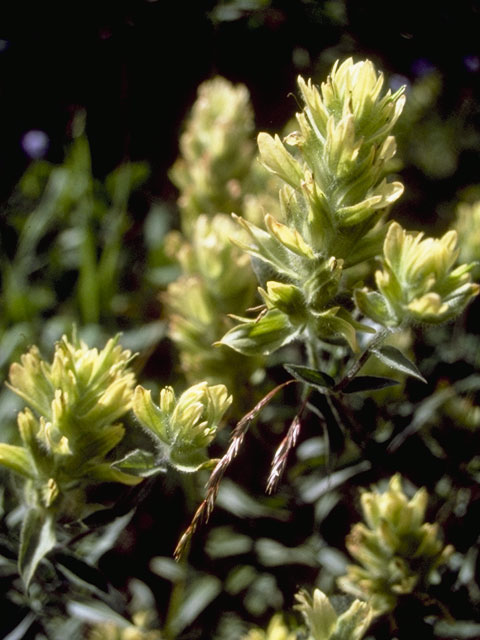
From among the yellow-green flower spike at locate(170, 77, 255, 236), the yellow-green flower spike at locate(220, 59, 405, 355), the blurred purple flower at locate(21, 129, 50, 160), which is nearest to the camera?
the yellow-green flower spike at locate(220, 59, 405, 355)

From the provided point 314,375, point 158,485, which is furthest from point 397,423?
point 158,485

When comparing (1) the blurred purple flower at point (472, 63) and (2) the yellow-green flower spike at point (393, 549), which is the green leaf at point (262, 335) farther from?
(1) the blurred purple flower at point (472, 63)

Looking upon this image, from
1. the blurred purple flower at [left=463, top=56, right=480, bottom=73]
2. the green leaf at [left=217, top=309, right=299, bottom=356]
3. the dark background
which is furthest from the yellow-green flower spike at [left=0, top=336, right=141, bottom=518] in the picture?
the blurred purple flower at [left=463, top=56, right=480, bottom=73]

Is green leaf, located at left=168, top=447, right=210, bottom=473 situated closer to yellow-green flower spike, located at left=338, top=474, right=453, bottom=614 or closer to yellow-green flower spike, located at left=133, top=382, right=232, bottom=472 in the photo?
yellow-green flower spike, located at left=133, top=382, right=232, bottom=472

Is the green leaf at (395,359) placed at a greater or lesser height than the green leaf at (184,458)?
greater

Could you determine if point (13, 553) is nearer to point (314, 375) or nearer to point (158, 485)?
point (314, 375)

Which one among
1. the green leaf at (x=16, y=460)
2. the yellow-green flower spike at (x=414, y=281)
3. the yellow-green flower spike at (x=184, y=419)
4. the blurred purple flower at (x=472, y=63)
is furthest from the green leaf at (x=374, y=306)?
the blurred purple flower at (x=472, y=63)
